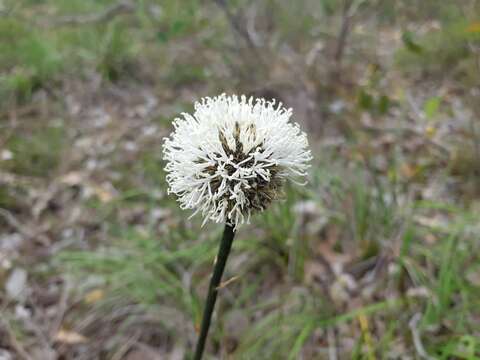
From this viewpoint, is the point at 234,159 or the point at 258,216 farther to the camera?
the point at 258,216

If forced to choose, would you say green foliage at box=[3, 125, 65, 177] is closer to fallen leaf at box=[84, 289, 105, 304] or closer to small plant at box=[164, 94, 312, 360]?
fallen leaf at box=[84, 289, 105, 304]

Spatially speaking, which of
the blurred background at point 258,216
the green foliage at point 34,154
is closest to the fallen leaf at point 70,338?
the blurred background at point 258,216

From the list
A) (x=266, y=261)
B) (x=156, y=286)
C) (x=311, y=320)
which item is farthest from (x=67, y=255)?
(x=311, y=320)

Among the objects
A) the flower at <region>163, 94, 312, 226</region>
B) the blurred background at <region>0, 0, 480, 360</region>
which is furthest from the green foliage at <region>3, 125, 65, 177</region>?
the flower at <region>163, 94, 312, 226</region>

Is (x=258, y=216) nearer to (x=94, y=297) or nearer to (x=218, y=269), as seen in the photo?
(x=94, y=297)

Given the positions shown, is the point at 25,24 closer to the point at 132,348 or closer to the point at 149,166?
the point at 149,166

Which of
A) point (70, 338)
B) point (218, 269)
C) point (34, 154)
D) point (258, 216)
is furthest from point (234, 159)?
point (34, 154)

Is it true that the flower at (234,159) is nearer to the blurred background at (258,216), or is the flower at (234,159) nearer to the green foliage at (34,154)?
the blurred background at (258,216)
